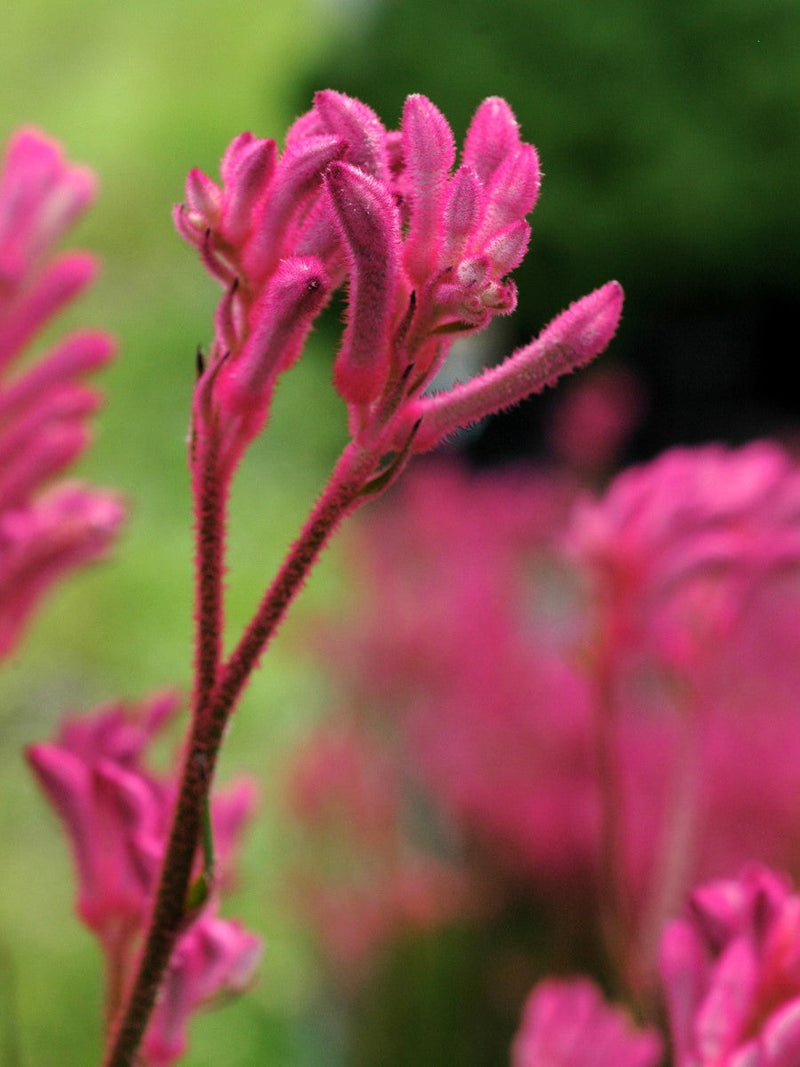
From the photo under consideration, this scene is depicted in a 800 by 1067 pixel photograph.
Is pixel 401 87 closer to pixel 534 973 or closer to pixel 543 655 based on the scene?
pixel 543 655

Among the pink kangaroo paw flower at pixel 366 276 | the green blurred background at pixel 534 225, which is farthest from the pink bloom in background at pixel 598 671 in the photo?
the green blurred background at pixel 534 225

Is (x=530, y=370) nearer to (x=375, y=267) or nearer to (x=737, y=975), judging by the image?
(x=375, y=267)

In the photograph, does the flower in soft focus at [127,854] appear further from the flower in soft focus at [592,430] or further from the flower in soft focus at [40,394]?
the flower in soft focus at [592,430]

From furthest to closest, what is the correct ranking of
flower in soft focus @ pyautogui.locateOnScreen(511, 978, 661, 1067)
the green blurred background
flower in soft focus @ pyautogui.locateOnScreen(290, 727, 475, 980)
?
the green blurred background
flower in soft focus @ pyautogui.locateOnScreen(290, 727, 475, 980)
flower in soft focus @ pyautogui.locateOnScreen(511, 978, 661, 1067)

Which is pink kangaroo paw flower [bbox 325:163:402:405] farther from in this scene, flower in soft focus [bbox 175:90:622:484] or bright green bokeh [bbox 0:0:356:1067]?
bright green bokeh [bbox 0:0:356:1067]

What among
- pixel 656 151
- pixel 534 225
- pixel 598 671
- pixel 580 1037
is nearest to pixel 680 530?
pixel 598 671

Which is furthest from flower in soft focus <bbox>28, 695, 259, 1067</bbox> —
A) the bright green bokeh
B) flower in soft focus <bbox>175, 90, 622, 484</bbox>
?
the bright green bokeh

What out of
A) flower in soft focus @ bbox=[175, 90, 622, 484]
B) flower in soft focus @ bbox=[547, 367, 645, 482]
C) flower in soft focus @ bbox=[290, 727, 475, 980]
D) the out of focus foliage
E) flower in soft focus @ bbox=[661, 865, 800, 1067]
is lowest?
the out of focus foliage

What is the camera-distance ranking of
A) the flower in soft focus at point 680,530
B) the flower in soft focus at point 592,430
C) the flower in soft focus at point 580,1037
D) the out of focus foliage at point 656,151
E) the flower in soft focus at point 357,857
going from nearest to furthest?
the flower in soft focus at point 580,1037
the flower in soft focus at point 680,530
the flower in soft focus at point 357,857
the flower in soft focus at point 592,430
the out of focus foliage at point 656,151
